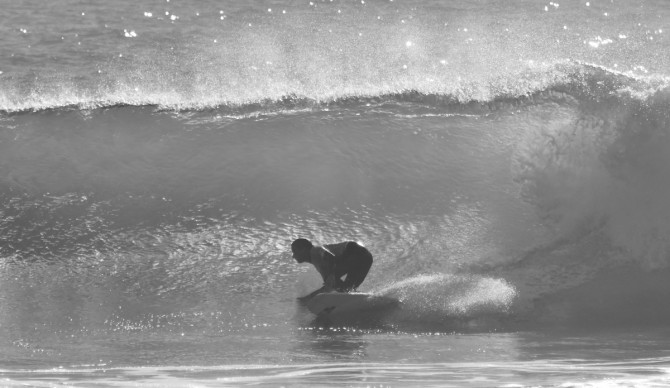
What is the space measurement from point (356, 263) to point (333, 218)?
2.41 meters

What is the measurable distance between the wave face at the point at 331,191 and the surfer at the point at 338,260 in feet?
1.15

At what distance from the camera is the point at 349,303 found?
798 centimetres

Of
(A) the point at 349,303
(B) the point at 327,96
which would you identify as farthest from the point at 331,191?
(A) the point at 349,303

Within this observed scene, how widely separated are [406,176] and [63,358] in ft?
18.4

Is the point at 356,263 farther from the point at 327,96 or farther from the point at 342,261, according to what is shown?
the point at 327,96

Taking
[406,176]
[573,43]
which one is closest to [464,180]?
[406,176]

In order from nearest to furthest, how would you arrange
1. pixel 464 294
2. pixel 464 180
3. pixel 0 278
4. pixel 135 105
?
1. pixel 464 294
2. pixel 0 278
3. pixel 464 180
4. pixel 135 105

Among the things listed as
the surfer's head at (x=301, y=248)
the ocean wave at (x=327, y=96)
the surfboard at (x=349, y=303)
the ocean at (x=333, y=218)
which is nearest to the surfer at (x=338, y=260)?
the surfer's head at (x=301, y=248)

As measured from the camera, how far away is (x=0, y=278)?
30.9ft

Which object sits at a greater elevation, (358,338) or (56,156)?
(56,156)

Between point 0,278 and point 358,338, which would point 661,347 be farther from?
point 0,278

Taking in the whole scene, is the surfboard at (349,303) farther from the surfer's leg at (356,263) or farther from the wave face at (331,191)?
the surfer's leg at (356,263)

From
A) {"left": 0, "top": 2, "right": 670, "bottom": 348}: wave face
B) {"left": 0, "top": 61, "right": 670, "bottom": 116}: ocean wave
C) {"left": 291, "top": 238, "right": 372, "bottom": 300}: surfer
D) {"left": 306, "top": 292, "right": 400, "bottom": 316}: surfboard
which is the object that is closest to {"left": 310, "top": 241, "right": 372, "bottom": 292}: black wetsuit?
{"left": 291, "top": 238, "right": 372, "bottom": 300}: surfer

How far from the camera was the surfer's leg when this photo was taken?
322 inches
